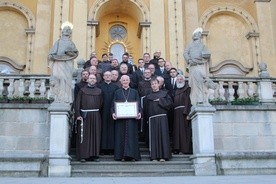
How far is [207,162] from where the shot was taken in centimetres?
927

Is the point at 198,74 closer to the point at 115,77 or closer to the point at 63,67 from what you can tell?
the point at 115,77

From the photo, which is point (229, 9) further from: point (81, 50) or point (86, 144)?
point (86, 144)

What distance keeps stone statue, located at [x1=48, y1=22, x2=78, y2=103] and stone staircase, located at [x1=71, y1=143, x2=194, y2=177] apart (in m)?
1.49

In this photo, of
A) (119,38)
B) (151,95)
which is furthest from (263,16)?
(151,95)

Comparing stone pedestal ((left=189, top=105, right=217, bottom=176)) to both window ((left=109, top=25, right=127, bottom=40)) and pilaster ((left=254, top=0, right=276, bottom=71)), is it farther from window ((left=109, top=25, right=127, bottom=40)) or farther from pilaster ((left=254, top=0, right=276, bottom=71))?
window ((left=109, top=25, right=127, bottom=40))

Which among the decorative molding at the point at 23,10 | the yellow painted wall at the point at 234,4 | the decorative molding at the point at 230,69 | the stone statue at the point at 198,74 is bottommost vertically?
the stone statue at the point at 198,74

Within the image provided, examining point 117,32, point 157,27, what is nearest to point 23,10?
point 117,32

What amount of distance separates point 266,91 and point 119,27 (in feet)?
35.0

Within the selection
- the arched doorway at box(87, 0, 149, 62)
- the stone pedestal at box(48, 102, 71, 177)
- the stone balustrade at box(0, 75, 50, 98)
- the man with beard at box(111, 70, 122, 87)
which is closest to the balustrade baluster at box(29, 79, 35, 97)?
the stone balustrade at box(0, 75, 50, 98)

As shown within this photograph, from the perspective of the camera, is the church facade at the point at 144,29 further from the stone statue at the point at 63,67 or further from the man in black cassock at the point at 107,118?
the stone statue at the point at 63,67

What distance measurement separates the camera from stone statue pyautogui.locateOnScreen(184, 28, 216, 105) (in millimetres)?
9820

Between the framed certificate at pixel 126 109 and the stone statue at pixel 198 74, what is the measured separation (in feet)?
4.42

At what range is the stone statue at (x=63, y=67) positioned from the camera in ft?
31.6

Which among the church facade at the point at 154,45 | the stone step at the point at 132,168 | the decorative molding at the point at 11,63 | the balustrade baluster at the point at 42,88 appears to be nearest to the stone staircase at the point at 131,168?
the stone step at the point at 132,168
